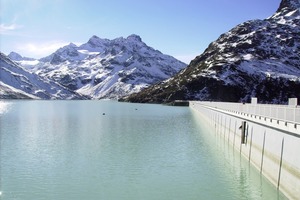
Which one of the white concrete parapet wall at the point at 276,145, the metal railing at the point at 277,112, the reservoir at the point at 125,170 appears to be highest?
the metal railing at the point at 277,112

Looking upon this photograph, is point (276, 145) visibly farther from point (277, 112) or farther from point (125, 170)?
point (125, 170)

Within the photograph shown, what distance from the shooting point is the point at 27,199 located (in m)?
29.1

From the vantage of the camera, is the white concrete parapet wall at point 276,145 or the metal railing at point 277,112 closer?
the white concrete parapet wall at point 276,145

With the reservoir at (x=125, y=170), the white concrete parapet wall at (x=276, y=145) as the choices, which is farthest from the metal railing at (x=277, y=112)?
the reservoir at (x=125, y=170)

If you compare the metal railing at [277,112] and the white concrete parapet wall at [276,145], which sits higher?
the metal railing at [277,112]

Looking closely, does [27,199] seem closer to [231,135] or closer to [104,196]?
[104,196]

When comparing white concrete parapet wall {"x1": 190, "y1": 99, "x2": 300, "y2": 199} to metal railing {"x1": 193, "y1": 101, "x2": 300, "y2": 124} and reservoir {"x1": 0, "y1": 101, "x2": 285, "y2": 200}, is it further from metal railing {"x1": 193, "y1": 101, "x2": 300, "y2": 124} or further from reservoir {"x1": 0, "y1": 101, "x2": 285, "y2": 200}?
reservoir {"x1": 0, "y1": 101, "x2": 285, "y2": 200}

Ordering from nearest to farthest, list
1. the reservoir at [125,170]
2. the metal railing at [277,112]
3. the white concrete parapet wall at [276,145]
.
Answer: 1. the white concrete parapet wall at [276,145]
2. the metal railing at [277,112]
3. the reservoir at [125,170]

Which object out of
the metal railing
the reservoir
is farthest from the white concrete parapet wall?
the reservoir

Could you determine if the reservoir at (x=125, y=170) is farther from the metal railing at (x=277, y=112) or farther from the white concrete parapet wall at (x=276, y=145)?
the metal railing at (x=277, y=112)

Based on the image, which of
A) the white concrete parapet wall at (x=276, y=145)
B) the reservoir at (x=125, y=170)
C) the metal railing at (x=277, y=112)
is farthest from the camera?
the reservoir at (x=125, y=170)

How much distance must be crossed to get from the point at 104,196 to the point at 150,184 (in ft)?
16.9

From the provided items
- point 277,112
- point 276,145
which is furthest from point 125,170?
point 277,112

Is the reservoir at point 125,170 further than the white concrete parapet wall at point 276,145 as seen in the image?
Yes
